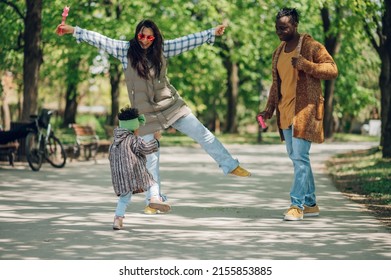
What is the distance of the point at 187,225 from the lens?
9.67m

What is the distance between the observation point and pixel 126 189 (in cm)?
892

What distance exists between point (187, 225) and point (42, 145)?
9.45 metres

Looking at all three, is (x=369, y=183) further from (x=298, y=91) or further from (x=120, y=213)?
(x=120, y=213)

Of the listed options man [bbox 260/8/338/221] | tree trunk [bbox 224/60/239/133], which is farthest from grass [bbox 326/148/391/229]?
tree trunk [bbox 224/60/239/133]

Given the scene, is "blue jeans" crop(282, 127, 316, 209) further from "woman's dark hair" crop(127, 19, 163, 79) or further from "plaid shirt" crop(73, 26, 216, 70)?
"woman's dark hair" crop(127, 19, 163, 79)

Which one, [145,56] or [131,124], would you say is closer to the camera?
[131,124]

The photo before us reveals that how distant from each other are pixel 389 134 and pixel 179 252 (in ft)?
41.8

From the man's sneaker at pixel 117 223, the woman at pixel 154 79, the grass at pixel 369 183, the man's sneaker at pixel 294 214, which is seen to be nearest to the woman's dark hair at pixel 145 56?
the woman at pixel 154 79

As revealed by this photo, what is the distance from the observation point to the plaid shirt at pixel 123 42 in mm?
9648

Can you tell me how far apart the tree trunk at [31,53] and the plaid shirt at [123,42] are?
37.9 ft

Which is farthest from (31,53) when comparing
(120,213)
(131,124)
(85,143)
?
(131,124)

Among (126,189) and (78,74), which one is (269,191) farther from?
(78,74)

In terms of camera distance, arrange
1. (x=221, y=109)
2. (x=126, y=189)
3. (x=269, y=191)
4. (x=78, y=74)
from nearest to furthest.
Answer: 1. (x=126, y=189)
2. (x=269, y=191)
3. (x=78, y=74)
4. (x=221, y=109)
